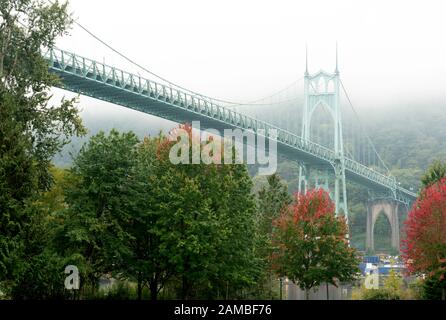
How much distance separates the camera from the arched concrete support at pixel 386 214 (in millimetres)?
92375

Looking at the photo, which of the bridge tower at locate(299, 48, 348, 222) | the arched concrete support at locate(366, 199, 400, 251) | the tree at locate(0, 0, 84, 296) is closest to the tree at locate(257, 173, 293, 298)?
the tree at locate(0, 0, 84, 296)

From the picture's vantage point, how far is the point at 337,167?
78.5 meters

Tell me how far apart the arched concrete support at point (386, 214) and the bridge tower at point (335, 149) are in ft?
23.1

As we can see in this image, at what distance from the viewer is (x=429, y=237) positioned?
29156mm

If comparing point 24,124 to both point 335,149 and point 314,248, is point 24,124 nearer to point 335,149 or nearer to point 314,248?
point 314,248

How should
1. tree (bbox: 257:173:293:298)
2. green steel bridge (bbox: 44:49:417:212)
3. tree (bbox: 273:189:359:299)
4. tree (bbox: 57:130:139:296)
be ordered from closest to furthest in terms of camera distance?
tree (bbox: 57:130:139:296) → tree (bbox: 273:189:359:299) → tree (bbox: 257:173:293:298) → green steel bridge (bbox: 44:49:417:212)

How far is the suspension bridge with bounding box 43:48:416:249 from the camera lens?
164ft

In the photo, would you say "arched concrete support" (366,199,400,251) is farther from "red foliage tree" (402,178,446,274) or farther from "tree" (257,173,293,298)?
"red foliage tree" (402,178,446,274)

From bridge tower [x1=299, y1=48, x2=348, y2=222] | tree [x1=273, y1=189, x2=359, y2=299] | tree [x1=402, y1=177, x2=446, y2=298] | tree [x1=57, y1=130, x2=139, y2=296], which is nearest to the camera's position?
tree [x1=57, y1=130, x2=139, y2=296]

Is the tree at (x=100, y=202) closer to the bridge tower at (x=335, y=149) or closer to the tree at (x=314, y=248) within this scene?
the tree at (x=314, y=248)

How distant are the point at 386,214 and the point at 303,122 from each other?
20623 mm

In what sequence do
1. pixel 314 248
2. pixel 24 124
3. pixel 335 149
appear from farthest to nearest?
pixel 335 149
pixel 314 248
pixel 24 124

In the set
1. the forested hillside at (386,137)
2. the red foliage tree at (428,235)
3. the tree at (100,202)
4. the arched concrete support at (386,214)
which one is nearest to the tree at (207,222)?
the tree at (100,202)

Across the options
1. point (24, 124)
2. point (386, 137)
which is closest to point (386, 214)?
point (386, 137)
